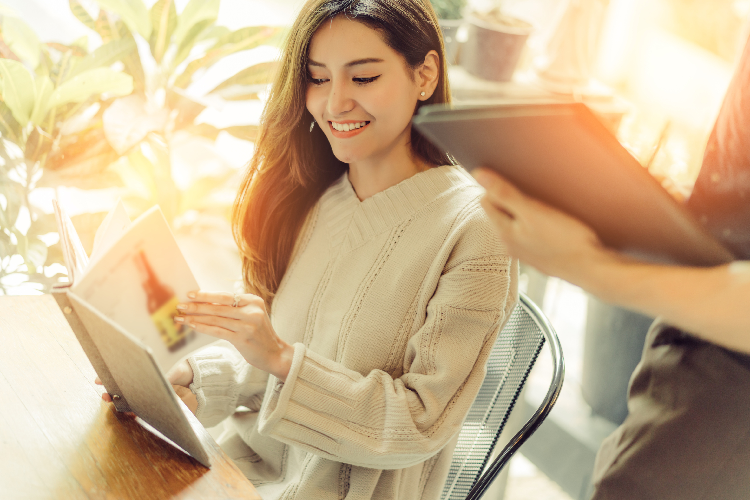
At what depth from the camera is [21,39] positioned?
59.3 inches

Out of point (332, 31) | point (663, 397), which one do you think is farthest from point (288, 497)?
point (332, 31)

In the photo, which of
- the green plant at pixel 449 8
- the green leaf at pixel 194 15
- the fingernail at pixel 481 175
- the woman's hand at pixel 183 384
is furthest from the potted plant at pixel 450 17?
the fingernail at pixel 481 175

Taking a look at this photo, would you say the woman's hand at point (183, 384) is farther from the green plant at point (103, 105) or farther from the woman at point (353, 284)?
the green plant at point (103, 105)

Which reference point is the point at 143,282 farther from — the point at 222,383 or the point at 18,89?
the point at 18,89

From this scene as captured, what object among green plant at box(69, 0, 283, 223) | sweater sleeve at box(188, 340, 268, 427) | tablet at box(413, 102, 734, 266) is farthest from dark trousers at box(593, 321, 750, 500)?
green plant at box(69, 0, 283, 223)

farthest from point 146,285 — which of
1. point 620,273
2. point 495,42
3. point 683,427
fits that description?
point 495,42

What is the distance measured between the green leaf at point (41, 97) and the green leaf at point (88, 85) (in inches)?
0.6

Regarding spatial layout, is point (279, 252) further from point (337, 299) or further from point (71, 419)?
point (71, 419)

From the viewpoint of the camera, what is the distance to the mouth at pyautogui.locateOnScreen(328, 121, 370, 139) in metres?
1.07

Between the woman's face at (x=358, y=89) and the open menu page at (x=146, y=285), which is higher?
the woman's face at (x=358, y=89)

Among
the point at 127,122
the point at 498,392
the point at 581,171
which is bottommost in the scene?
the point at 498,392

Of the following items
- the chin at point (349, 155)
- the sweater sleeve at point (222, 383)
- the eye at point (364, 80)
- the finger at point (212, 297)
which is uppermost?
the eye at point (364, 80)

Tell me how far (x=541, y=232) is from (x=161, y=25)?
1.42m

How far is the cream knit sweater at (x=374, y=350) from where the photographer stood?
96 centimetres
